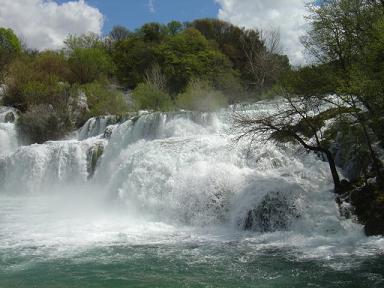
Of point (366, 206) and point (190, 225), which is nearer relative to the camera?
point (366, 206)

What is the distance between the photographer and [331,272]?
9039 mm

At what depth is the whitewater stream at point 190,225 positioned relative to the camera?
923cm

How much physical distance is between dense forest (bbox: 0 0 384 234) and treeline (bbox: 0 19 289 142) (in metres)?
0.09

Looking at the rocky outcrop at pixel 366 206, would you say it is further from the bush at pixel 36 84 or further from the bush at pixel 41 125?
the bush at pixel 36 84

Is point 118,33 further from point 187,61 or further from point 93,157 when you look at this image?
point 93,157

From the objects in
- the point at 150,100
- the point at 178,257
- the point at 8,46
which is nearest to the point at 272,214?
the point at 178,257

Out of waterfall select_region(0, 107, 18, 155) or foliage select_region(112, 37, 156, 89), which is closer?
waterfall select_region(0, 107, 18, 155)

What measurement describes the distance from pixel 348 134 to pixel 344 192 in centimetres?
176

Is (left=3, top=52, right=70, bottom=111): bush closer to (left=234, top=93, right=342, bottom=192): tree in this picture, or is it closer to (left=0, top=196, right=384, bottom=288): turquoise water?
(left=0, top=196, right=384, bottom=288): turquoise water

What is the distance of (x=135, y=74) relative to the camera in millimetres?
46812

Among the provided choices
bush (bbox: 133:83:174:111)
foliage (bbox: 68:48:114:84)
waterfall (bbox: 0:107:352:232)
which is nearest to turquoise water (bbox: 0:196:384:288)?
waterfall (bbox: 0:107:352:232)

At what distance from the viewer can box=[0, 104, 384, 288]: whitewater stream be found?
9.23 metres

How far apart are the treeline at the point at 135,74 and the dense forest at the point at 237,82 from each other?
9cm

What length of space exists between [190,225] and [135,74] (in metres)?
34.9
